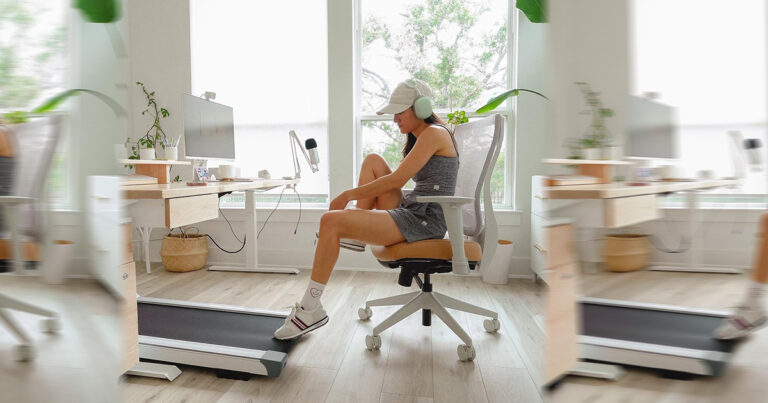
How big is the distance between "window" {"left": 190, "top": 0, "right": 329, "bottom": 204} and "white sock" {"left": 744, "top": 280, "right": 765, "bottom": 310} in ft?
11.8

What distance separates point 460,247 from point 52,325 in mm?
1634

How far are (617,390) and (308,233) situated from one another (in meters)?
3.49

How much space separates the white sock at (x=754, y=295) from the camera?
0.29 m

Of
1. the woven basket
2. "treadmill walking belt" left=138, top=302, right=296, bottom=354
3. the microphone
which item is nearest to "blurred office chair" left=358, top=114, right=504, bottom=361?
"treadmill walking belt" left=138, top=302, right=296, bottom=354

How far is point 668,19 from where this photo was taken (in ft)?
0.89

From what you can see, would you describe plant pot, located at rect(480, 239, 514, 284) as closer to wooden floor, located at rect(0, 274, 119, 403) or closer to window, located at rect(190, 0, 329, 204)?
window, located at rect(190, 0, 329, 204)

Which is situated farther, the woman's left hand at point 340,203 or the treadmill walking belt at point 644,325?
the woman's left hand at point 340,203

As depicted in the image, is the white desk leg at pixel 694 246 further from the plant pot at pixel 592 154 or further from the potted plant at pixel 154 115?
the potted plant at pixel 154 115

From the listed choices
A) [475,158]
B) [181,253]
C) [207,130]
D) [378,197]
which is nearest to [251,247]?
[181,253]

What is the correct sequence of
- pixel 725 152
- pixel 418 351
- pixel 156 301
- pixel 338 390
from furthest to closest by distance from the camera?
pixel 156 301 → pixel 418 351 → pixel 338 390 → pixel 725 152

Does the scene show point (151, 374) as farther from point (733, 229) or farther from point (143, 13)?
point (143, 13)

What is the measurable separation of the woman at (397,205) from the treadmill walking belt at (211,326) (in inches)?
4.1

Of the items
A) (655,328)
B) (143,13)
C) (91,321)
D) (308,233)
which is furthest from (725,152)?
(143,13)

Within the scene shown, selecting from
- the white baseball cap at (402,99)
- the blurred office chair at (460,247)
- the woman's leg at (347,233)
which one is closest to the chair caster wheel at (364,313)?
the blurred office chair at (460,247)
